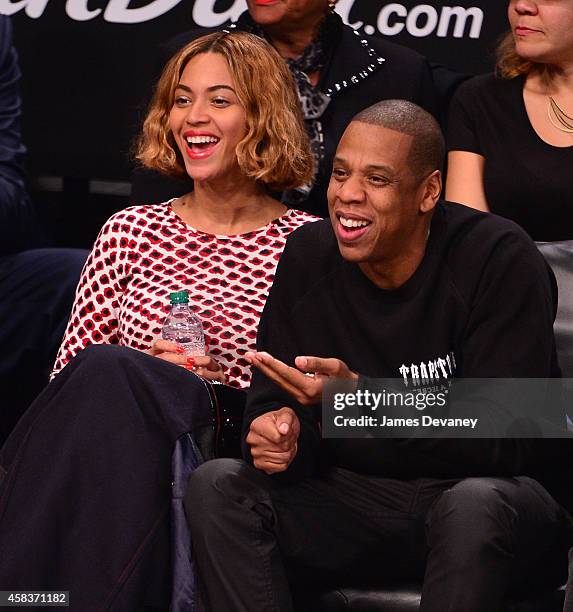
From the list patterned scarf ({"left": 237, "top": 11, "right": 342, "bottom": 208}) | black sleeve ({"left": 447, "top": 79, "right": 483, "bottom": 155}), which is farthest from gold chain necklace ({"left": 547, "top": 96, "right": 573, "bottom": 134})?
patterned scarf ({"left": 237, "top": 11, "right": 342, "bottom": 208})

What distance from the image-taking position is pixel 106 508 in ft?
7.43

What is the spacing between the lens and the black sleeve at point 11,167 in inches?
132

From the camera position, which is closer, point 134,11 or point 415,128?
point 415,128

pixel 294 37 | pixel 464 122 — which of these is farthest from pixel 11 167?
pixel 464 122

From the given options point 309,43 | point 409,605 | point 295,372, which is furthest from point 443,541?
point 309,43

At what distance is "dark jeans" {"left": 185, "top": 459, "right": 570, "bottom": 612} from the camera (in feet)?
6.97

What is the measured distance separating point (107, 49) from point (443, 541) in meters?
2.01

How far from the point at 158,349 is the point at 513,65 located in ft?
A: 3.55

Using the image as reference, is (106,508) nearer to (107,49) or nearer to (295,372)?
(295,372)

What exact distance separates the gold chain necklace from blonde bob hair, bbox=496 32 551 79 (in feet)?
0.29

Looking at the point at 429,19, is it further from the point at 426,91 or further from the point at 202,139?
the point at 202,139

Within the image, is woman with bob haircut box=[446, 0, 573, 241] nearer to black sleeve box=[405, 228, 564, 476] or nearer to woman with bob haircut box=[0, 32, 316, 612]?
woman with bob haircut box=[0, 32, 316, 612]

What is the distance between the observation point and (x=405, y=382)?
2.32m

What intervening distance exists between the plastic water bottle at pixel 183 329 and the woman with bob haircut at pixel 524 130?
69 cm
